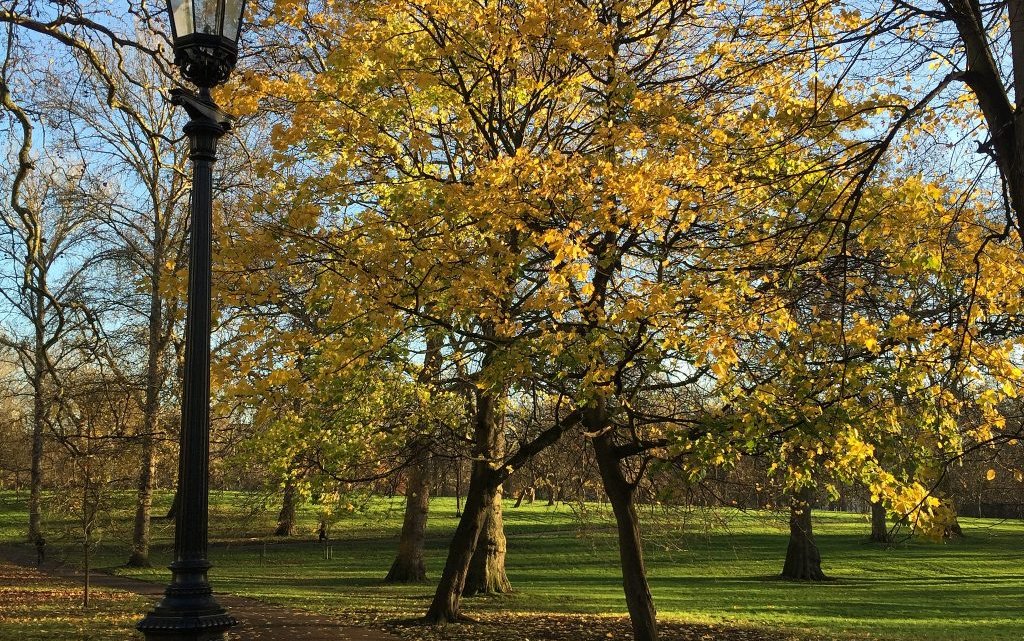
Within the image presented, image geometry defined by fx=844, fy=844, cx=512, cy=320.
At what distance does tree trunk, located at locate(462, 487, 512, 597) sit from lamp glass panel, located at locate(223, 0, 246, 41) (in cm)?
1421

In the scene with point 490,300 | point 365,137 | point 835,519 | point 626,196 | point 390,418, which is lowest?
point 835,519

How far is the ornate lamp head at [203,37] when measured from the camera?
4.26 metres

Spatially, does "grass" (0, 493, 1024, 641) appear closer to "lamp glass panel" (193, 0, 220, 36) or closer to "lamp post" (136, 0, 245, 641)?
"lamp post" (136, 0, 245, 641)

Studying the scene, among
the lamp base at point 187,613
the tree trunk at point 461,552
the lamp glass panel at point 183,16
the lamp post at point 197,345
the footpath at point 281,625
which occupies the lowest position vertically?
the footpath at point 281,625

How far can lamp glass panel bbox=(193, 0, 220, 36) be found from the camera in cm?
428

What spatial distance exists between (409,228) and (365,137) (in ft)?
3.23

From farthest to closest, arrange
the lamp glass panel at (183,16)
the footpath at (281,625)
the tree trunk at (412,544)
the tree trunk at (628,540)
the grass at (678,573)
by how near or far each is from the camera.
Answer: the tree trunk at (412,544)
the grass at (678,573)
the footpath at (281,625)
the tree trunk at (628,540)
the lamp glass panel at (183,16)

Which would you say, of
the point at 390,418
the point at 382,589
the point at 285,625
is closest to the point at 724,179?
the point at 390,418

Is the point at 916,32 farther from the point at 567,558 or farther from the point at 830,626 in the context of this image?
the point at 567,558

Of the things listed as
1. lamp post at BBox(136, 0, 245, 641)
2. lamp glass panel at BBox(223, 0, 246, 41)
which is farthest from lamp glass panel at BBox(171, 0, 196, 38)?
lamp glass panel at BBox(223, 0, 246, 41)

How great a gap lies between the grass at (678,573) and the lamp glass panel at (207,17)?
383 inches

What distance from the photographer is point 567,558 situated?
28594mm

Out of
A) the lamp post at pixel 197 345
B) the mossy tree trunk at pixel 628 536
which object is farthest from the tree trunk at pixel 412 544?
the lamp post at pixel 197 345

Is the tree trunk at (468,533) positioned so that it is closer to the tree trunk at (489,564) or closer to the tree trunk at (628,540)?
the tree trunk at (628,540)
